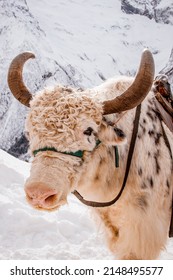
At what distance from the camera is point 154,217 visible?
2721 mm

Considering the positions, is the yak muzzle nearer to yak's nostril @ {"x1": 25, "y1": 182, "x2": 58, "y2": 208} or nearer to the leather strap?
yak's nostril @ {"x1": 25, "y1": 182, "x2": 58, "y2": 208}

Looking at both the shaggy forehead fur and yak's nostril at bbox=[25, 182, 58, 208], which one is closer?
yak's nostril at bbox=[25, 182, 58, 208]

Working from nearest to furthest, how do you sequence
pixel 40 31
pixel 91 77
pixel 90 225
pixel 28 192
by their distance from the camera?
pixel 28 192 < pixel 90 225 < pixel 91 77 < pixel 40 31

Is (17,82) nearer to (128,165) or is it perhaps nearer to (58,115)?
(58,115)

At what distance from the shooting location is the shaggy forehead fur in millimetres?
2225

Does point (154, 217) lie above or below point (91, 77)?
above

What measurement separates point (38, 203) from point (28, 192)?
8 centimetres

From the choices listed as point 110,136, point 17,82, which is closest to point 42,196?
point 110,136

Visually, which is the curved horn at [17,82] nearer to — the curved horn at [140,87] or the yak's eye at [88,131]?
the yak's eye at [88,131]

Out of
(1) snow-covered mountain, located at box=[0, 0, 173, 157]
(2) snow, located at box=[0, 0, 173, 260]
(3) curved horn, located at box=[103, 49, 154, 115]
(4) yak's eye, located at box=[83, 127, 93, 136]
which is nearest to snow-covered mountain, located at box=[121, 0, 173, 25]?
(1) snow-covered mountain, located at box=[0, 0, 173, 157]

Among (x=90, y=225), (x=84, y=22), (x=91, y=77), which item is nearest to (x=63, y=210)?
(x=90, y=225)

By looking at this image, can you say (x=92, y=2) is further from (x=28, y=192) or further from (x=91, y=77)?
(x=28, y=192)

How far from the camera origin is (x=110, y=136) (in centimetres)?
Answer: 241

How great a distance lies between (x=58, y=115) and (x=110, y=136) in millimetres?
357
